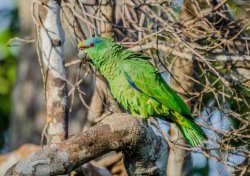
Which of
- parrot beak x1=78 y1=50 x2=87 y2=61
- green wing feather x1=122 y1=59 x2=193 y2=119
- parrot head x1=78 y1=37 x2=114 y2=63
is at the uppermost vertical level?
parrot head x1=78 y1=37 x2=114 y2=63

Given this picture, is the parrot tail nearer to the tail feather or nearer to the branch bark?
the tail feather

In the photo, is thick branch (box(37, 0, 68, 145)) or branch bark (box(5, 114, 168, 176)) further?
thick branch (box(37, 0, 68, 145))

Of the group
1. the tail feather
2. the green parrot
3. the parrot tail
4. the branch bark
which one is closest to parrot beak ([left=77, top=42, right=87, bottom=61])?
the green parrot

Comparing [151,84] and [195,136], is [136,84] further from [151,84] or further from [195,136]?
[195,136]

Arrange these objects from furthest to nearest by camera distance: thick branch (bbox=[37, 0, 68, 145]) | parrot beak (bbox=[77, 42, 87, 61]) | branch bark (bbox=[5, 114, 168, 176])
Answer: parrot beak (bbox=[77, 42, 87, 61]) → thick branch (bbox=[37, 0, 68, 145]) → branch bark (bbox=[5, 114, 168, 176])

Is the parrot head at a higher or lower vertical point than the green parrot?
higher

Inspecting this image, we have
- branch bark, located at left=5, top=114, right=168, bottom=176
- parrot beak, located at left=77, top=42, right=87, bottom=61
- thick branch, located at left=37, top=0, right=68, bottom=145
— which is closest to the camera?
branch bark, located at left=5, top=114, right=168, bottom=176

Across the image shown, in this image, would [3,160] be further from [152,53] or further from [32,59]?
[32,59]

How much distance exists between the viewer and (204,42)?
21.5 feet

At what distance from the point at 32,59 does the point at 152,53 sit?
12.5 feet

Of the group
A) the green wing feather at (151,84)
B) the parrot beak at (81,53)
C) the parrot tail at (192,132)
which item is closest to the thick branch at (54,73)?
the parrot beak at (81,53)

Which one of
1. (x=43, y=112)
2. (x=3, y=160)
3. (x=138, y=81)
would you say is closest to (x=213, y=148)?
(x=138, y=81)

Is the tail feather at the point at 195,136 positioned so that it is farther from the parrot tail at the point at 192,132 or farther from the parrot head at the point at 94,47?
the parrot head at the point at 94,47

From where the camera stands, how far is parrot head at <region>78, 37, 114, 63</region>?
5902 mm
